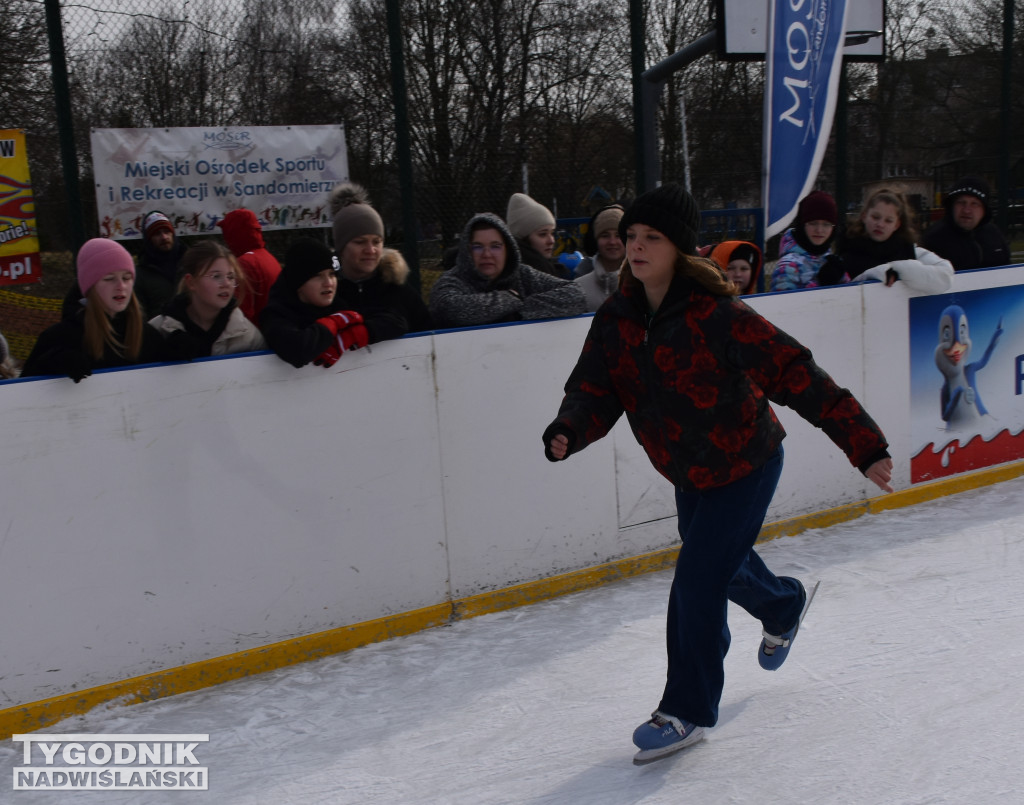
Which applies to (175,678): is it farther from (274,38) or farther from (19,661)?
(274,38)

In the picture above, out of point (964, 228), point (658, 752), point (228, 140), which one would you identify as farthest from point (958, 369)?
point (228, 140)

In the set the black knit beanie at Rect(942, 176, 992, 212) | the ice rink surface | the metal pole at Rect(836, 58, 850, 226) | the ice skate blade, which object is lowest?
the ice rink surface

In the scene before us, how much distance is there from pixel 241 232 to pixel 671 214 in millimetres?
2153

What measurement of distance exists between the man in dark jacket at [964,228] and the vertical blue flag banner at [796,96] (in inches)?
→ 33.5

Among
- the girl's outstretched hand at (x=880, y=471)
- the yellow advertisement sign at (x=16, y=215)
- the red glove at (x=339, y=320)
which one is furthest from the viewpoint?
the yellow advertisement sign at (x=16, y=215)

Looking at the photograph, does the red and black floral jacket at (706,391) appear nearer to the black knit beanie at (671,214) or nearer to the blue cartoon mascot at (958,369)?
the black knit beanie at (671,214)

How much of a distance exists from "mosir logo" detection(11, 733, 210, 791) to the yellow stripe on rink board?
10 cm

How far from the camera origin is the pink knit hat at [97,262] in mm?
2934

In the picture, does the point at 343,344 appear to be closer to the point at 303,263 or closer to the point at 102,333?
the point at 303,263

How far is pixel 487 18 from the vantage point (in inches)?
191

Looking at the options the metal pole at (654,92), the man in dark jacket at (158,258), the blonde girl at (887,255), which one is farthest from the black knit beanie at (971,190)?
the man in dark jacket at (158,258)

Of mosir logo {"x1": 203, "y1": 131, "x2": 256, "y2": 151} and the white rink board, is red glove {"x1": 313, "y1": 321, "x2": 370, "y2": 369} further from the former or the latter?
mosir logo {"x1": 203, "y1": 131, "x2": 256, "y2": 151}

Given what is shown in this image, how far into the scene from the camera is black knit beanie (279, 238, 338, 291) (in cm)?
330

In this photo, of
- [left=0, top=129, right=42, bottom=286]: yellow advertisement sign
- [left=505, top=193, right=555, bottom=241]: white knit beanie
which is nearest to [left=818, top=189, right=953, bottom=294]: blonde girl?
[left=505, top=193, right=555, bottom=241]: white knit beanie
